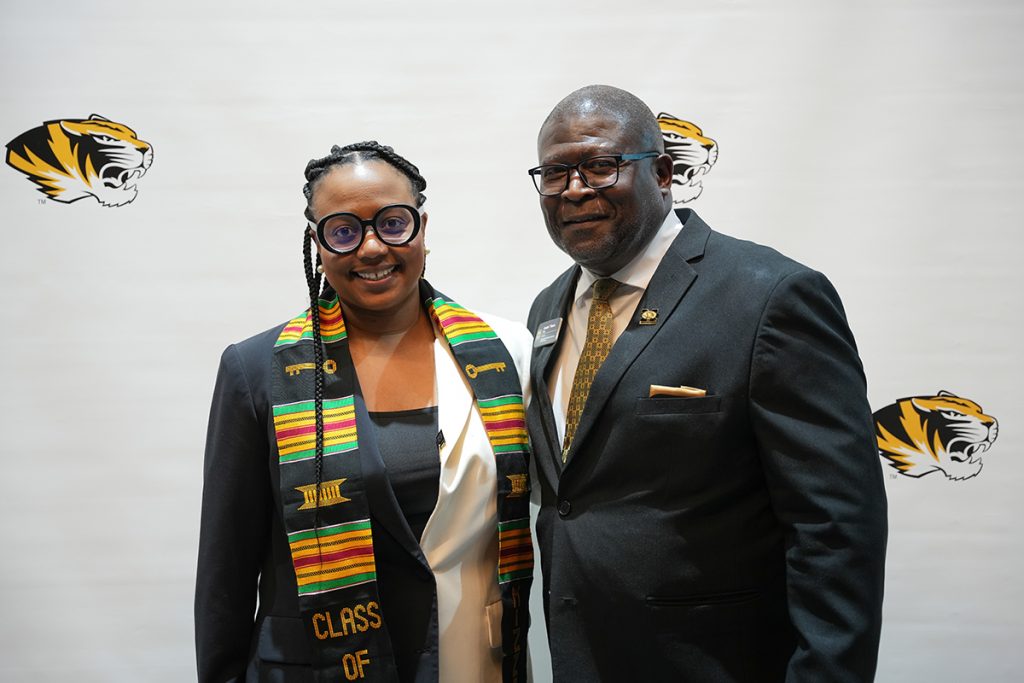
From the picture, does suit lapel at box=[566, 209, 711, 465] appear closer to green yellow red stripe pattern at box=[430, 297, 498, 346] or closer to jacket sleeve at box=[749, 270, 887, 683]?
jacket sleeve at box=[749, 270, 887, 683]

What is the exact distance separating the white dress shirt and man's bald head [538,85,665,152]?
209 mm

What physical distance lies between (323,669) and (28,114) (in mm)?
2099

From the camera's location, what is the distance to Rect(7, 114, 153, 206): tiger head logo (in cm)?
261

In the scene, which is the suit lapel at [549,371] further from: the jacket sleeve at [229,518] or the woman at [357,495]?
the jacket sleeve at [229,518]

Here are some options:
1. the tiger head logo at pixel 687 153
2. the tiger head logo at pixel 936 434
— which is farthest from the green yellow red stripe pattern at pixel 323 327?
the tiger head logo at pixel 936 434

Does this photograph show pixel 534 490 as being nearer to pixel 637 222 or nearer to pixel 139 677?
pixel 637 222

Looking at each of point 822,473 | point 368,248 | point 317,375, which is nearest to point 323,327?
point 317,375

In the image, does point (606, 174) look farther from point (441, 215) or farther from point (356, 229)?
point (441, 215)

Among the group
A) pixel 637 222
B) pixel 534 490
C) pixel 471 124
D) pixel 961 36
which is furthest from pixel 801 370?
pixel 961 36

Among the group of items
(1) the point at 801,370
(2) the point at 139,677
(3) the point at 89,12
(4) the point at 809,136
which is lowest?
(2) the point at 139,677

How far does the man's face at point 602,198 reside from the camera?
5.97 ft

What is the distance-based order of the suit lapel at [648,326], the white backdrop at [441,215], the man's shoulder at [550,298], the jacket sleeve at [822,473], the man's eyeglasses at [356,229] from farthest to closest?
the white backdrop at [441,215] → the man's shoulder at [550,298] → the man's eyeglasses at [356,229] → the suit lapel at [648,326] → the jacket sleeve at [822,473]

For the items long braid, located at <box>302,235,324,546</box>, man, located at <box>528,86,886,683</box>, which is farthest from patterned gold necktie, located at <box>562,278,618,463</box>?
long braid, located at <box>302,235,324,546</box>

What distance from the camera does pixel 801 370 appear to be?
1564mm
